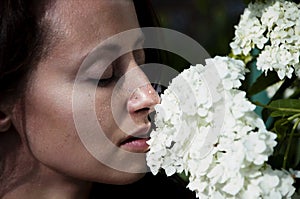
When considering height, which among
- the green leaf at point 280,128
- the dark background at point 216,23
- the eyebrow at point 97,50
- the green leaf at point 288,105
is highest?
the eyebrow at point 97,50

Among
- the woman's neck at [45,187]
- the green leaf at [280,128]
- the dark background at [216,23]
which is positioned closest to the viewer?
the green leaf at [280,128]

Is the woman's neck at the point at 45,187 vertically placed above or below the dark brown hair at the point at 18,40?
below

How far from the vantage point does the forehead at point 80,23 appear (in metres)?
→ 0.94

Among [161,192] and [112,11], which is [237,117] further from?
[161,192]

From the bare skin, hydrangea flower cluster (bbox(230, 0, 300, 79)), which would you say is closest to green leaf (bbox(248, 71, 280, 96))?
hydrangea flower cluster (bbox(230, 0, 300, 79))

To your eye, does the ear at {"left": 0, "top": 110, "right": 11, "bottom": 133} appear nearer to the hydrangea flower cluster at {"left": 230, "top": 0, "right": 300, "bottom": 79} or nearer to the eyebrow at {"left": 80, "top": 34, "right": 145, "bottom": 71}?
the eyebrow at {"left": 80, "top": 34, "right": 145, "bottom": 71}

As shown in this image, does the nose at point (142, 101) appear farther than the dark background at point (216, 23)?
No

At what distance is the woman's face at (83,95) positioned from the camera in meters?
0.94

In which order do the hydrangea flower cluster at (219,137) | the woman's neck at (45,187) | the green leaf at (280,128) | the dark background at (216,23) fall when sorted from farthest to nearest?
1. the dark background at (216,23)
2. the woman's neck at (45,187)
3. the green leaf at (280,128)
4. the hydrangea flower cluster at (219,137)

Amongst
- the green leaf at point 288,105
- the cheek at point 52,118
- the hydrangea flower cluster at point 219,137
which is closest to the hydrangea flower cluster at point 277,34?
the green leaf at point 288,105

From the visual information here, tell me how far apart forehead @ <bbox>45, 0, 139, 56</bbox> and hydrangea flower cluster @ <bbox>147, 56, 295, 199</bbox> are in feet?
0.51

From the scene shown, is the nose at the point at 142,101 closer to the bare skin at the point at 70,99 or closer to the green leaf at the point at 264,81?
the bare skin at the point at 70,99

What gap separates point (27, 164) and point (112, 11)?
26cm

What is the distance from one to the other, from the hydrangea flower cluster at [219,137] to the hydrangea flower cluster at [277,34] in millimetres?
163
